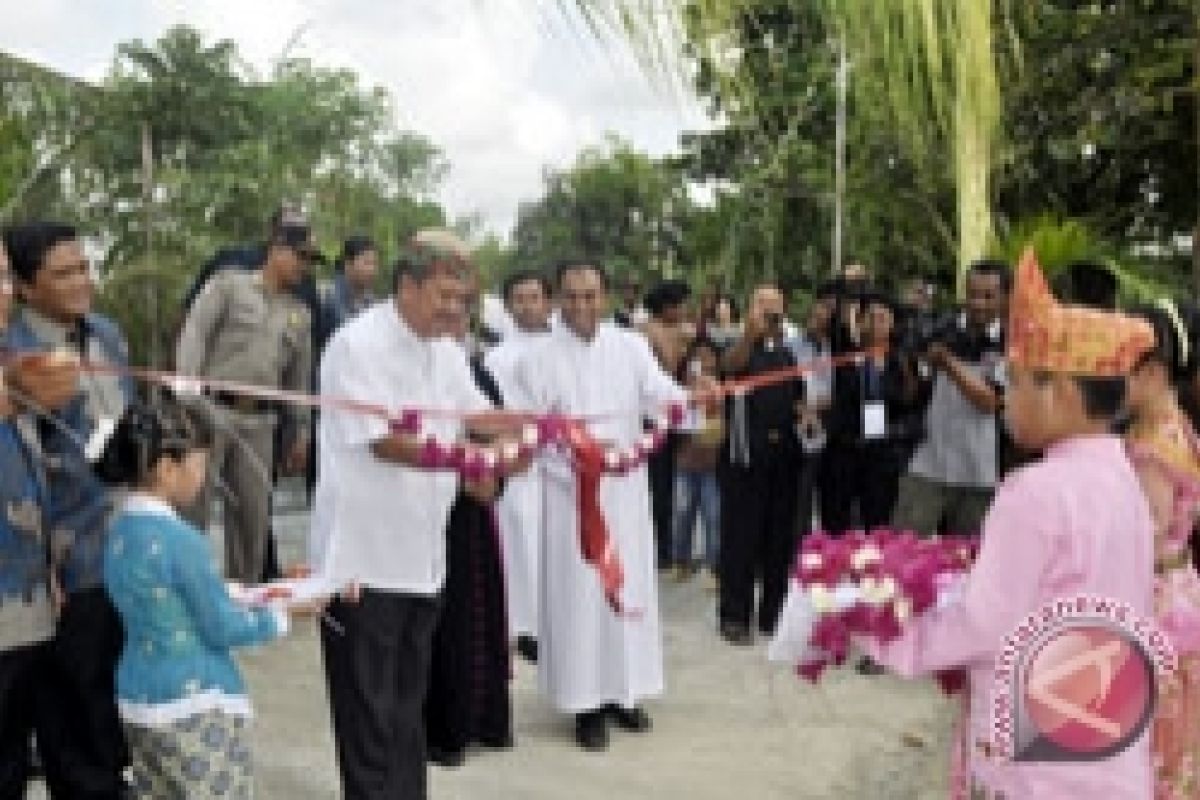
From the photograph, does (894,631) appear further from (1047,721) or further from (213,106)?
(213,106)

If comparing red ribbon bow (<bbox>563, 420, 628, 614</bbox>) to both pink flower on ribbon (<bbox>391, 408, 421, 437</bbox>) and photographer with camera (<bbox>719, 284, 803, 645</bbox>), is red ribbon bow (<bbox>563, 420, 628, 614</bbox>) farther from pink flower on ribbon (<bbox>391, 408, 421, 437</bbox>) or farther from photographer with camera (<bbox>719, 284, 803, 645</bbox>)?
photographer with camera (<bbox>719, 284, 803, 645</bbox>)

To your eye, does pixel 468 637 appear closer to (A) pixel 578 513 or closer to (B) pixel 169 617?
(A) pixel 578 513

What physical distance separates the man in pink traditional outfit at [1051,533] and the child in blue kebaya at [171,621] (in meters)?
1.45

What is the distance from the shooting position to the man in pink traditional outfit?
94.7 inches

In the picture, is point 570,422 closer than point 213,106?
Yes

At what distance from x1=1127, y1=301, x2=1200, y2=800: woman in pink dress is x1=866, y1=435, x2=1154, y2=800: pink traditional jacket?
735mm

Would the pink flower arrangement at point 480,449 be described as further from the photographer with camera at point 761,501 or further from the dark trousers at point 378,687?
the photographer with camera at point 761,501

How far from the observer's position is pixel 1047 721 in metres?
2.42

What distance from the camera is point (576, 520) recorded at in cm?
533

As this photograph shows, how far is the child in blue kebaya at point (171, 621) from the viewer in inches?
125

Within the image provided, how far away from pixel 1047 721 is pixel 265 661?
4.42 m

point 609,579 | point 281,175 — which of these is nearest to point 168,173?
point 281,175

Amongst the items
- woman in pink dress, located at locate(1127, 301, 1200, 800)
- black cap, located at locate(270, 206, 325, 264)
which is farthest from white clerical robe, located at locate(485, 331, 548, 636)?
woman in pink dress, located at locate(1127, 301, 1200, 800)

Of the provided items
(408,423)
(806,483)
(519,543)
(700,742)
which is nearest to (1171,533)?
(408,423)
